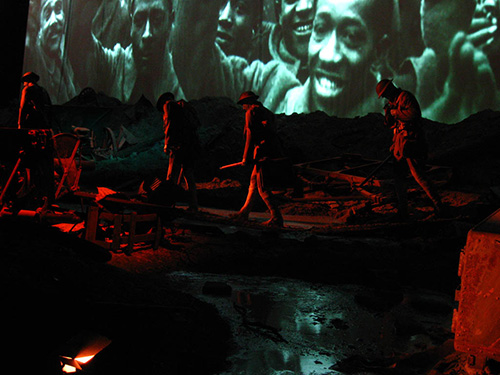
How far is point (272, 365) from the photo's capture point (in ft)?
8.51

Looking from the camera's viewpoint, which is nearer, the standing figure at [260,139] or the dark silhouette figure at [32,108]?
the dark silhouette figure at [32,108]

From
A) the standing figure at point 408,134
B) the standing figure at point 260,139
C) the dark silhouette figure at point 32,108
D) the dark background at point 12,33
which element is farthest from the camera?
the dark background at point 12,33

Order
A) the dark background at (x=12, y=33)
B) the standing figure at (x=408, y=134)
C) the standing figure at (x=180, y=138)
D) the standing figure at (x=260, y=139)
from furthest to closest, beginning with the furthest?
the dark background at (x=12, y=33), the standing figure at (x=180, y=138), the standing figure at (x=260, y=139), the standing figure at (x=408, y=134)

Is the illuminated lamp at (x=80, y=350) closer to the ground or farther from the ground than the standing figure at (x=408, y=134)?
closer to the ground

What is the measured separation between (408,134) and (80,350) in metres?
5.69

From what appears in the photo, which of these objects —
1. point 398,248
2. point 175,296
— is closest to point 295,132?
point 398,248

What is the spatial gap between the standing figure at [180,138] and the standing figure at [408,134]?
3.20 meters


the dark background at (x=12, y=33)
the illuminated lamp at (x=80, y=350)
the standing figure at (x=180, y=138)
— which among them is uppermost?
the dark background at (x=12, y=33)

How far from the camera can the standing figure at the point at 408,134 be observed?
6.69 m

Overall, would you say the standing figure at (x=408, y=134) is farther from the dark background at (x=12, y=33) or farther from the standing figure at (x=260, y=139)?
the dark background at (x=12, y=33)

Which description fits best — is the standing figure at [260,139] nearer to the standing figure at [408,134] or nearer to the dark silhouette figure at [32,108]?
the standing figure at [408,134]

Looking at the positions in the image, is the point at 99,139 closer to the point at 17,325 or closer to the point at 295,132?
the point at 295,132

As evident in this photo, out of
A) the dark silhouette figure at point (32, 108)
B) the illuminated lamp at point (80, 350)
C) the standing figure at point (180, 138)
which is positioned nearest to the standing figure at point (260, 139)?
the standing figure at point (180, 138)

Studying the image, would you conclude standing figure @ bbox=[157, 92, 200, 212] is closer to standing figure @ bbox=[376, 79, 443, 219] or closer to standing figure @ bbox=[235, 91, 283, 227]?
standing figure @ bbox=[235, 91, 283, 227]
